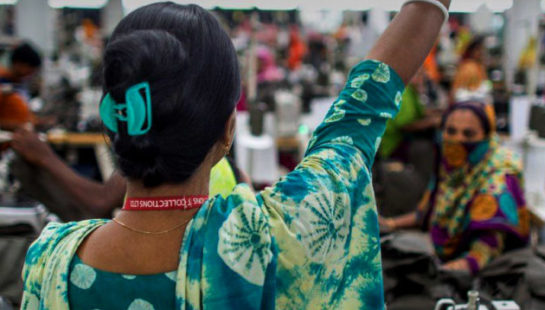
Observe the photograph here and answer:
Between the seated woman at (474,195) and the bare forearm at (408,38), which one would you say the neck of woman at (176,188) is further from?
the seated woman at (474,195)

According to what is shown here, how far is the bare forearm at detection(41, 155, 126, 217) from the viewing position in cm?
170

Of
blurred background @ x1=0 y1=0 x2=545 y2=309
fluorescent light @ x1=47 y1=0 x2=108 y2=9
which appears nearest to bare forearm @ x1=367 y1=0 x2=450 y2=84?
blurred background @ x1=0 y1=0 x2=545 y2=309

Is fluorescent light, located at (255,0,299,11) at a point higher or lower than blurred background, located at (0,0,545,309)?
higher

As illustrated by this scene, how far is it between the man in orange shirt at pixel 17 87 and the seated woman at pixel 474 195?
9.22 ft

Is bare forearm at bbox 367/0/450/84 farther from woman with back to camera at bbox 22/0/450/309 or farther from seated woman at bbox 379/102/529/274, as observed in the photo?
seated woman at bbox 379/102/529/274

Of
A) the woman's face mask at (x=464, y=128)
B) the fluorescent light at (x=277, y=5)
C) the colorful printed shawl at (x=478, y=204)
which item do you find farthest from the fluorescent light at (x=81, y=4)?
the colorful printed shawl at (x=478, y=204)

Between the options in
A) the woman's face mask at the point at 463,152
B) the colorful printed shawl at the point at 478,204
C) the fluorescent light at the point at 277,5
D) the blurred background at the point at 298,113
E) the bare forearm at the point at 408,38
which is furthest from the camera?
the fluorescent light at the point at 277,5

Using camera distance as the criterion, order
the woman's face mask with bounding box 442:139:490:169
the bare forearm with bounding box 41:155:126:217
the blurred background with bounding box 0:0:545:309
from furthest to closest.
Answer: the blurred background with bounding box 0:0:545:309, the woman's face mask with bounding box 442:139:490:169, the bare forearm with bounding box 41:155:126:217

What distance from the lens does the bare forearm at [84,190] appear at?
5.59ft

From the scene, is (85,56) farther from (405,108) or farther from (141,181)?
(141,181)

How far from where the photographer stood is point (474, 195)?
2.52 metres

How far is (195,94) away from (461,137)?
2246 millimetres

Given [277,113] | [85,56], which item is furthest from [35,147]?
[85,56]

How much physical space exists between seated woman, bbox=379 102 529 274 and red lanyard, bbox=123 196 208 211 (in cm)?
178
